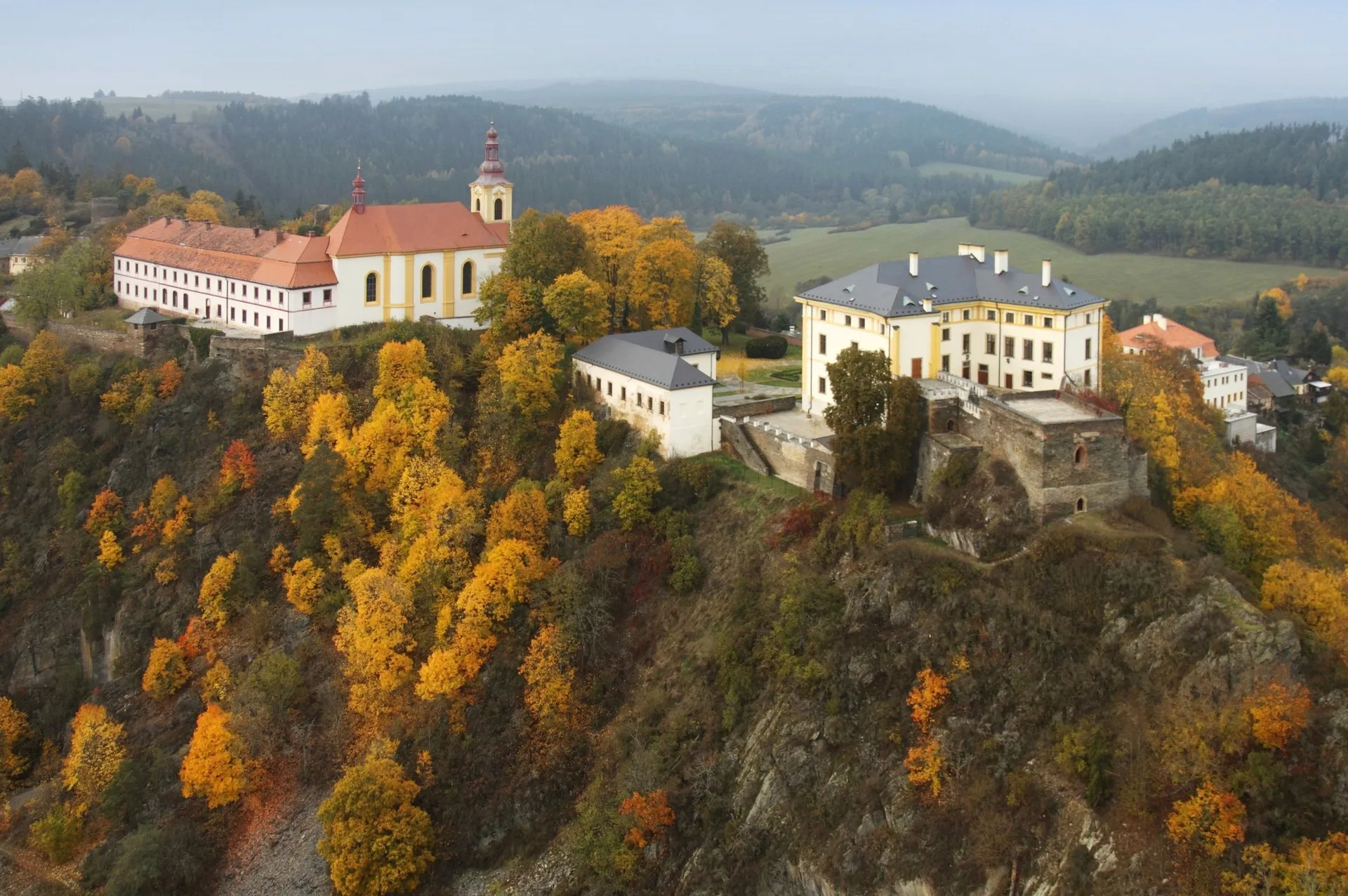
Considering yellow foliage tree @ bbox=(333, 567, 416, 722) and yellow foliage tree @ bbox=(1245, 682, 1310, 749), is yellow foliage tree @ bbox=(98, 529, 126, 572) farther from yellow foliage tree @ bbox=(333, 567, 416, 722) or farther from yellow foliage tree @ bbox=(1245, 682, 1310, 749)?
yellow foliage tree @ bbox=(1245, 682, 1310, 749)

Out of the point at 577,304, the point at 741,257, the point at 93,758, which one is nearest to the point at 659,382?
the point at 577,304

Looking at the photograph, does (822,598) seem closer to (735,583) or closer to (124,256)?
(735,583)

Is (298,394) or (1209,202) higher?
(1209,202)

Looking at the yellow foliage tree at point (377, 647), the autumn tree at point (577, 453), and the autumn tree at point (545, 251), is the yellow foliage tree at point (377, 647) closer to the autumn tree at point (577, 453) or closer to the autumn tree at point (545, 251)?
the autumn tree at point (577, 453)

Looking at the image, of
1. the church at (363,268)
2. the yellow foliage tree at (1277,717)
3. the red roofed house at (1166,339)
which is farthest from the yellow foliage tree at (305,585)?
the red roofed house at (1166,339)

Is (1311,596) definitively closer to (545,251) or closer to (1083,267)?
(545,251)

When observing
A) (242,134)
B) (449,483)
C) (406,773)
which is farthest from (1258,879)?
(242,134)
